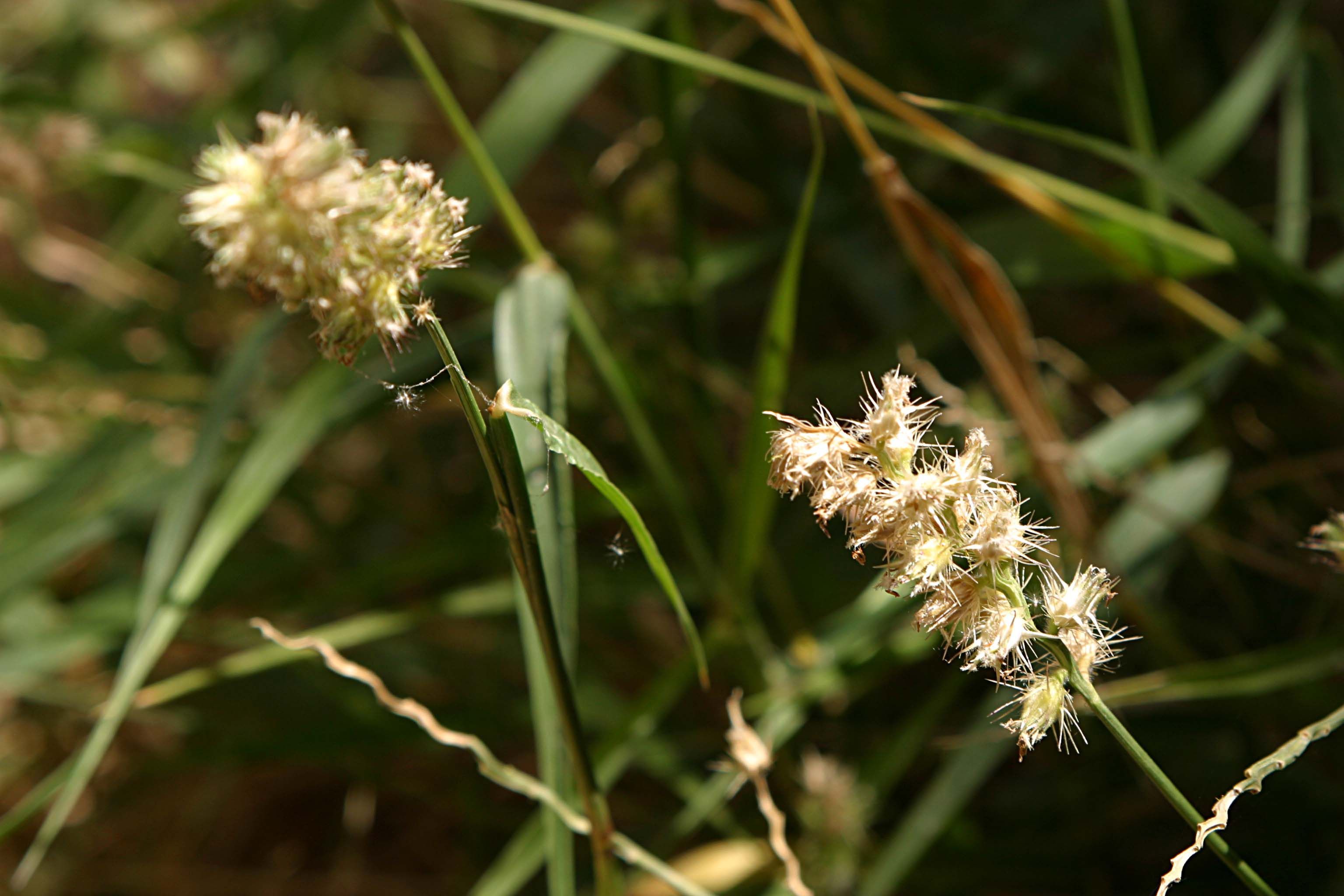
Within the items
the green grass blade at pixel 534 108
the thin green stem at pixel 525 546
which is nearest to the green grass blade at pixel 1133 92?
the green grass blade at pixel 534 108

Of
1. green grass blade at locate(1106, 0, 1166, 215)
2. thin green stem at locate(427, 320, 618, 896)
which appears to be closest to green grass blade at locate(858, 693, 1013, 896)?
Answer: thin green stem at locate(427, 320, 618, 896)

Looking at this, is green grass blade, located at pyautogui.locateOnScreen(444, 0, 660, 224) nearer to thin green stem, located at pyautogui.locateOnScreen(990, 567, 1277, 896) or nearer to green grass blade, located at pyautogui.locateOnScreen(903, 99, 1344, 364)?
green grass blade, located at pyautogui.locateOnScreen(903, 99, 1344, 364)

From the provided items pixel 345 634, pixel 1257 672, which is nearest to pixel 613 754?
pixel 345 634

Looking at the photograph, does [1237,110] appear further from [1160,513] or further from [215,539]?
[215,539]

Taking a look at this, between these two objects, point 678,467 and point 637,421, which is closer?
point 637,421

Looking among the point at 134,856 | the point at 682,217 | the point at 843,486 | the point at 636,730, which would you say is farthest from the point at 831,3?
the point at 134,856
